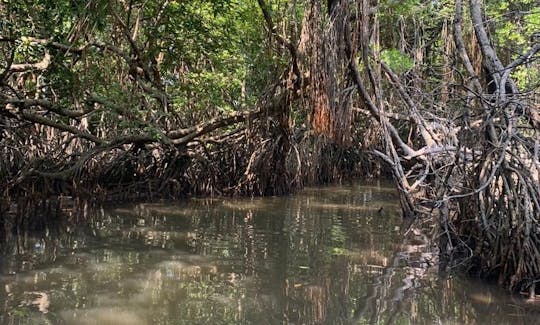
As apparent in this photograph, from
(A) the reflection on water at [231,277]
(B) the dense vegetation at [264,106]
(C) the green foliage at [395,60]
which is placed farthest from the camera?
(C) the green foliage at [395,60]

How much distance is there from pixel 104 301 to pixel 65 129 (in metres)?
3.81

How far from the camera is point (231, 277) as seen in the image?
466cm

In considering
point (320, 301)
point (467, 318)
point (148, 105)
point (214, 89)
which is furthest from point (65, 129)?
point (467, 318)

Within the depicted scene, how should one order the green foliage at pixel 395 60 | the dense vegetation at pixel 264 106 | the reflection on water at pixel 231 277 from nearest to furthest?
the reflection on water at pixel 231 277
the dense vegetation at pixel 264 106
the green foliage at pixel 395 60

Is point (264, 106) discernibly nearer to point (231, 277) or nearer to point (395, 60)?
point (395, 60)

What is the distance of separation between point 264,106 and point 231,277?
14.2 feet

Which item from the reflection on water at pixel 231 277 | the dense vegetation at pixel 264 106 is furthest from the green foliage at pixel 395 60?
the reflection on water at pixel 231 277

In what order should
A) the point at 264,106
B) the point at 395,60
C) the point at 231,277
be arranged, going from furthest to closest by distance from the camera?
the point at 264,106 < the point at 395,60 < the point at 231,277

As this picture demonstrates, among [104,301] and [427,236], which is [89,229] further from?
[427,236]

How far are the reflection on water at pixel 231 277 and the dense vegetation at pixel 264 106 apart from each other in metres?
0.55

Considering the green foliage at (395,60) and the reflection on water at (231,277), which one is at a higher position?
the green foliage at (395,60)

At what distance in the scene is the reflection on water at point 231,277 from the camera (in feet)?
12.6

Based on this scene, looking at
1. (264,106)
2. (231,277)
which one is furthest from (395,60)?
(231,277)

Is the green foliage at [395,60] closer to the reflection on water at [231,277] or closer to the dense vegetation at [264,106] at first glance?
the dense vegetation at [264,106]
